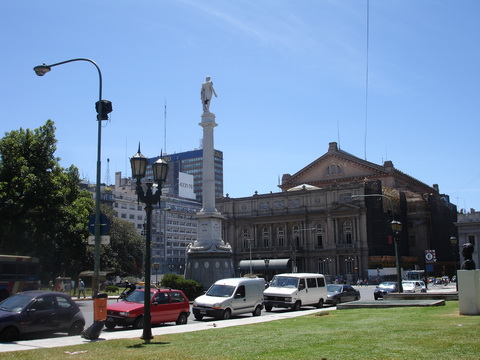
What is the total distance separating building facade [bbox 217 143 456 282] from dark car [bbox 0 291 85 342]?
65.4 metres

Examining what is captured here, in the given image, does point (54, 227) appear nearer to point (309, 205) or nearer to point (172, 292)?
point (172, 292)

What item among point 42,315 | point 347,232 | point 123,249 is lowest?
point 42,315

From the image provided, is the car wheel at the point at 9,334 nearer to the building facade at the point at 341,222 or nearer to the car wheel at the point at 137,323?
the car wheel at the point at 137,323

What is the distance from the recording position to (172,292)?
20.6 meters

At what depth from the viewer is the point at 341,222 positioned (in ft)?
290

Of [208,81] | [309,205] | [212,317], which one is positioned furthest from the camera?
[309,205]

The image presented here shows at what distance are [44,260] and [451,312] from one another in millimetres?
34075

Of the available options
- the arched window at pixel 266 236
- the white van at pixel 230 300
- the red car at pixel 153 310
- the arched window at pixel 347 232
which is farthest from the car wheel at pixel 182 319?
the arched window at pixel 266 236

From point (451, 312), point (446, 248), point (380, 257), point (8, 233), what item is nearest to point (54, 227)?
point (8, 233)

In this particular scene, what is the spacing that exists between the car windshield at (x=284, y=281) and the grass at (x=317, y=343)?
12037mm

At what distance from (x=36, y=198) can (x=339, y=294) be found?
19523 millimetres

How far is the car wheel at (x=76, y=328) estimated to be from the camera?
1661cm

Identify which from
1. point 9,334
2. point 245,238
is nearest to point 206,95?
point 9,334

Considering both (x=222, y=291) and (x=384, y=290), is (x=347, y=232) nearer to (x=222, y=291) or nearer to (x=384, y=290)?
(x=384, y=290)
